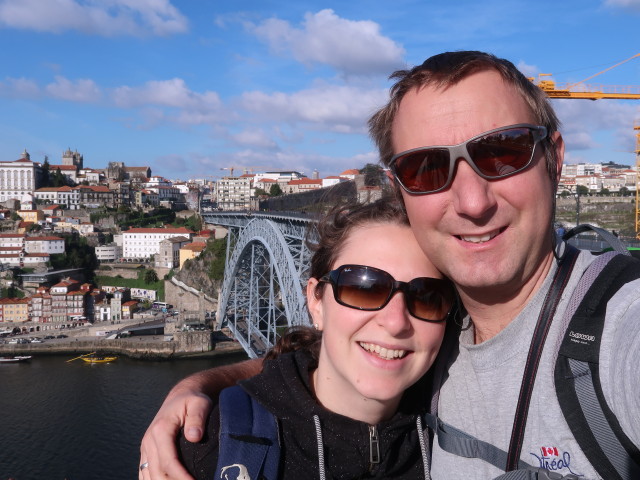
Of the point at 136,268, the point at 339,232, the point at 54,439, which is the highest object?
the point at 339,232

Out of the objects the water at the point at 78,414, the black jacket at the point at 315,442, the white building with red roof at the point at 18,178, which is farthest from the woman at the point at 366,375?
the white building with red roof at the point at 18,178

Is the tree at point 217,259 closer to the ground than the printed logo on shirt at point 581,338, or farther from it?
closer to the ground

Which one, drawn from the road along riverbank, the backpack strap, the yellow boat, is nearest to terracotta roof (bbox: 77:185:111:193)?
the road along riverbank

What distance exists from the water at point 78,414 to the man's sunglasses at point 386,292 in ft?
27.5

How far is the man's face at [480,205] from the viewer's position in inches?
22.4

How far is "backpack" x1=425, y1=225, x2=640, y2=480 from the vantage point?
1.46 ft

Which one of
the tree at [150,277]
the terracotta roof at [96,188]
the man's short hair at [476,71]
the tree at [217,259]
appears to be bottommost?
the tree at [150,277]

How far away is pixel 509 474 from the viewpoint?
1.71 feet

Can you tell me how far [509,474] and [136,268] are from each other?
23.9 metres

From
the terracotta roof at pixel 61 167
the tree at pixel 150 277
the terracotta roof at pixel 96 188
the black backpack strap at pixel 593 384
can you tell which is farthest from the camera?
the terracotta roof at pixel 61 167

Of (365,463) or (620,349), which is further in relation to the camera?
(365,463)

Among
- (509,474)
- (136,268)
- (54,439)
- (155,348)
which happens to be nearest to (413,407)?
(509,474)

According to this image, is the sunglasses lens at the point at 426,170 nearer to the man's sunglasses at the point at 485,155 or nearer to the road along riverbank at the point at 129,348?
the man's sunglasses at the point at 485,155

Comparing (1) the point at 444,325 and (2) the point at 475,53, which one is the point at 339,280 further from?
(2) the point at 475,53
